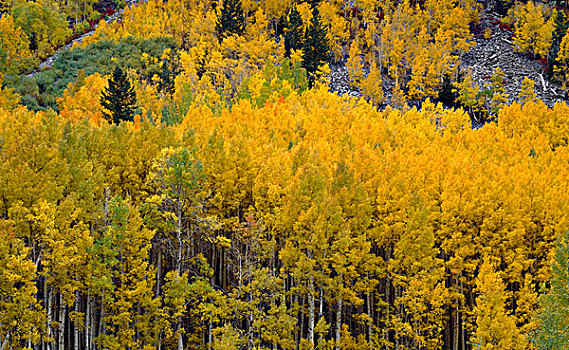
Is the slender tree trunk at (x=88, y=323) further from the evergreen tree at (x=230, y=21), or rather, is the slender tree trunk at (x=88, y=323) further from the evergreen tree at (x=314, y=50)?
the evergreen tree at (x=230, y=21)

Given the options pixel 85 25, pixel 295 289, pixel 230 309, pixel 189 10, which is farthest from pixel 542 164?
pixel 85 25

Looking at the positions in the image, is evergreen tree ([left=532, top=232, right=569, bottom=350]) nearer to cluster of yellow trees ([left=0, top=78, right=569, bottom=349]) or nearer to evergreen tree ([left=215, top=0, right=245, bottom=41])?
cluster of yellow trees ([left=0, top=78, right=569, bottom=349])

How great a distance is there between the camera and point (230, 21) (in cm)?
9819

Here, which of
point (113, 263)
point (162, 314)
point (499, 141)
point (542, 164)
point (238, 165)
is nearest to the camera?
point (113, 263)

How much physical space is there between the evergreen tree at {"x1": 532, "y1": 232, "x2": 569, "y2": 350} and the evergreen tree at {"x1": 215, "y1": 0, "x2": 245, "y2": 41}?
8026 cm

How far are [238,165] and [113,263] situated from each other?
12.6 metres

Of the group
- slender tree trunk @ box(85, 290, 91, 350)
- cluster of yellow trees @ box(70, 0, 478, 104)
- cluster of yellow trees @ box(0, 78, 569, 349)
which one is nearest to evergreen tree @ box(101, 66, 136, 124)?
cluster of yellow trees @ box(70, 0, 478, 104)

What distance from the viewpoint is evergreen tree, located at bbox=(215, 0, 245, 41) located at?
322 ft

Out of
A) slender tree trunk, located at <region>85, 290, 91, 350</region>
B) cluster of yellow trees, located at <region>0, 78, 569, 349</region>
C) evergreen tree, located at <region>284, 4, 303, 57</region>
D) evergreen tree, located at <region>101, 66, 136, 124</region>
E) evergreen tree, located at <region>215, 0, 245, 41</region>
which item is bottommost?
slender tree trunk, located at <region>85, 290, 91, 350</region>

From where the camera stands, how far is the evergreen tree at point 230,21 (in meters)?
98.1

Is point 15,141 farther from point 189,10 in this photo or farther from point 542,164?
point 189,10

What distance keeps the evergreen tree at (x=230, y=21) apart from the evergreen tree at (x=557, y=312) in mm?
80259

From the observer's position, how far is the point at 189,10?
112 metres

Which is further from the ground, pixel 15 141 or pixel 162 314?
pixel 15 141
